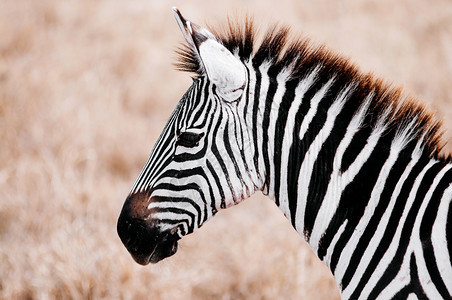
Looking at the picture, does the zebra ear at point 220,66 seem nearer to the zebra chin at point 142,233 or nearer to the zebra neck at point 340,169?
the zebra neck at point 340,169

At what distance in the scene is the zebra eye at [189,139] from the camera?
7.46 feet

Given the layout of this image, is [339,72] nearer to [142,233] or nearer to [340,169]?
[340,169]

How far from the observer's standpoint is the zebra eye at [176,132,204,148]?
2.27 meters

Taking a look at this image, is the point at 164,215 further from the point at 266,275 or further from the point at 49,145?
the point at 49,145

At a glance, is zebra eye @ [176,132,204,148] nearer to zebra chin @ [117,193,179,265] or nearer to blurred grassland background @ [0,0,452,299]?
zebra chin @ [117,193,179,265]

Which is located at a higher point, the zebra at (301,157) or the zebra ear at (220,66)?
the zebra ear at (220,66)

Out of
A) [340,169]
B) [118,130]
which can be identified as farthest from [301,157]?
[118,130]

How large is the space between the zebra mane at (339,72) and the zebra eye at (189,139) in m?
0.37

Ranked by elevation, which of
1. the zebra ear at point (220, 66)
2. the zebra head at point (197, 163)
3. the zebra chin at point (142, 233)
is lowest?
the zebra chin at point (142, 233)

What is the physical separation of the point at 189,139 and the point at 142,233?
0.53m

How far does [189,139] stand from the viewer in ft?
7.48

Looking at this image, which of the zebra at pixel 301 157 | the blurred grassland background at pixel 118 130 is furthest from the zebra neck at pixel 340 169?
the blurred grassland background at pixel 118 130

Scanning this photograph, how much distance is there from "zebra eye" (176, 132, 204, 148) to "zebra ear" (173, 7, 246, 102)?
23cm

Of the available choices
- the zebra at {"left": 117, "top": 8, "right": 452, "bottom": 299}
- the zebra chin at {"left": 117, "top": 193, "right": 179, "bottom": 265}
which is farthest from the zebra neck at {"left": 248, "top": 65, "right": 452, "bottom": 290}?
the zebra chin at {"left": 117, "top": 193, "right": 179, "bottom": 265}
